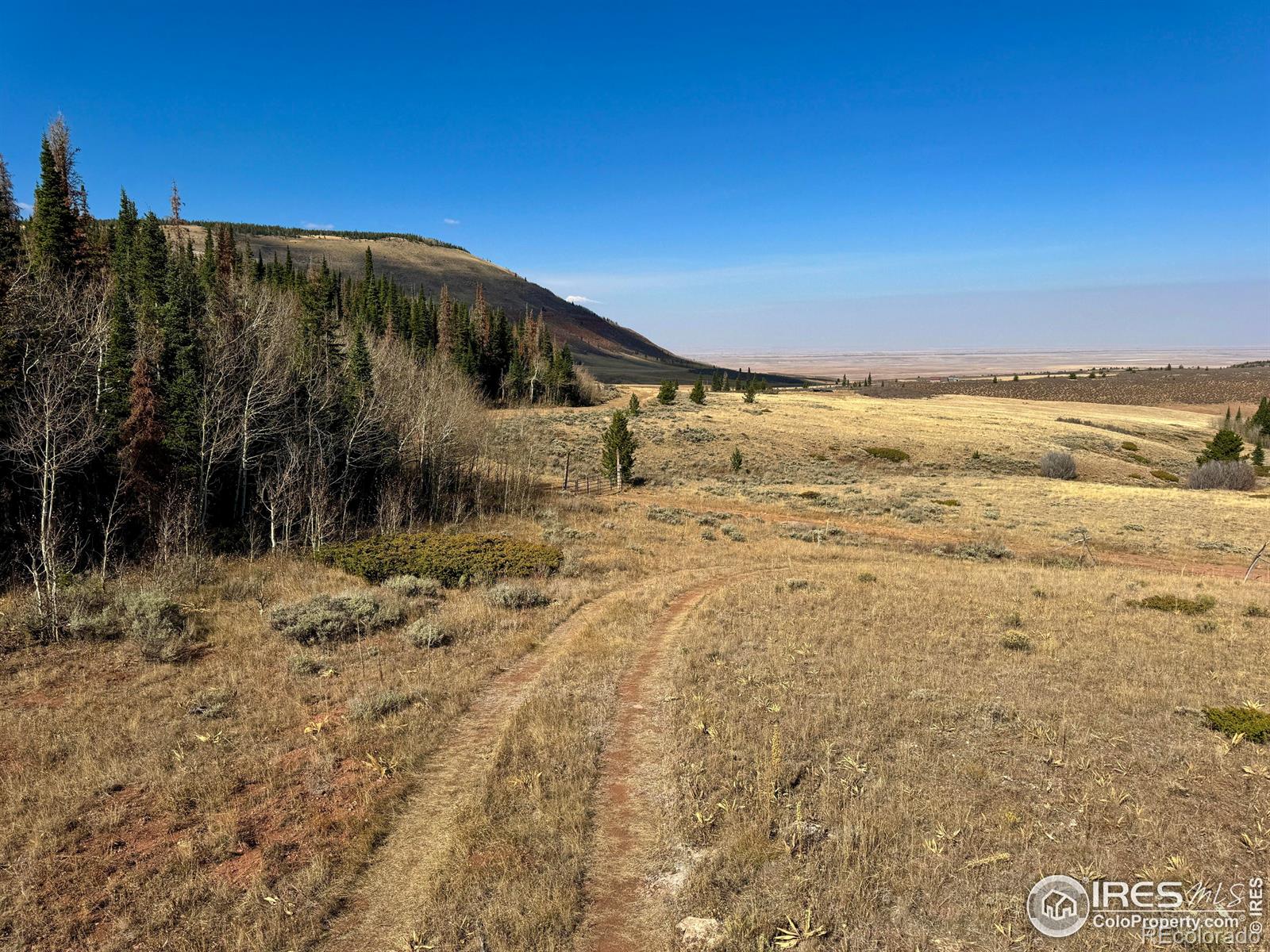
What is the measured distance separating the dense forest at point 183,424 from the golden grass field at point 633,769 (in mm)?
4072

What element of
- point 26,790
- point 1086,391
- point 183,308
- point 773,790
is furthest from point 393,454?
point 1086,391

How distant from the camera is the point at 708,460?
193 feet

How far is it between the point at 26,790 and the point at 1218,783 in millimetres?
16756

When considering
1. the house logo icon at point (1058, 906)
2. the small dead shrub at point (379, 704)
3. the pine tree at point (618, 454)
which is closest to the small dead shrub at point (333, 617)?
the small dead shrub at point (379, 704)

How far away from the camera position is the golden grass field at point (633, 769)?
662 centimetres

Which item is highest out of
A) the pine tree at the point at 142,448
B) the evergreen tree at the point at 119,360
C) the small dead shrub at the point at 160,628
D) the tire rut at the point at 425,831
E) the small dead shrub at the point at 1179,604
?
the evergreen tree at the point at 119,360

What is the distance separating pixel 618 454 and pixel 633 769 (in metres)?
37.5

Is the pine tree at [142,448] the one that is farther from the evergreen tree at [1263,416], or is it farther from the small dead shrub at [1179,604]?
the evergreen tree at [1263,416]

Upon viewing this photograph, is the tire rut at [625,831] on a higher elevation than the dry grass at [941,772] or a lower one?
lower

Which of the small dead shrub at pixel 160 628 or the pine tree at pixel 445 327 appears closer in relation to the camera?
the small dead shrub at pixel 160 628

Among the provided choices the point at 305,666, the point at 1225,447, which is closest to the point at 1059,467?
the point at 1225,447

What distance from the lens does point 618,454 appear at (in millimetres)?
46406

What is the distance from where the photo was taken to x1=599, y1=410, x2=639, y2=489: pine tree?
46.2 m

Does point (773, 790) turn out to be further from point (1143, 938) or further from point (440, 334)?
point (440, 334)
